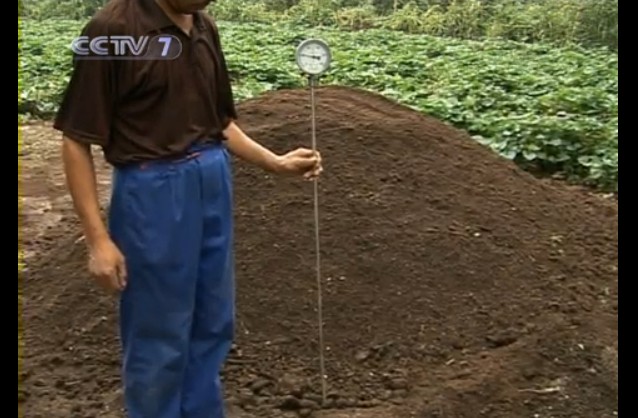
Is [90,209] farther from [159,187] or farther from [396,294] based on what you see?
[396,294]

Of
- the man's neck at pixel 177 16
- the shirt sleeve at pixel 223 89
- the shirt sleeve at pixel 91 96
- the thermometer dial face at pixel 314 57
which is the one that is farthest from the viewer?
the thermometer dial face at pixel 314 57

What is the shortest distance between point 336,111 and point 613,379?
2294mm

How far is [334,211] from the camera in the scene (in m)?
4.71

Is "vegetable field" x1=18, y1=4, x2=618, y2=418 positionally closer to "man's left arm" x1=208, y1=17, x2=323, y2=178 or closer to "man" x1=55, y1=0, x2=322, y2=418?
"man" x1=55, y1=0, x2=322, y2=418

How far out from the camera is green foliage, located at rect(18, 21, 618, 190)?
21.6ft

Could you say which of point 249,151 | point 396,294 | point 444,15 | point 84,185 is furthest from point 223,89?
→ point 444,15

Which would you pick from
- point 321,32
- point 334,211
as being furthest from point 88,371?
point 321,32

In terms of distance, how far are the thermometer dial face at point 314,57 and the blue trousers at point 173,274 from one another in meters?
0.84

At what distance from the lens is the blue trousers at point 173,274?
107 inches

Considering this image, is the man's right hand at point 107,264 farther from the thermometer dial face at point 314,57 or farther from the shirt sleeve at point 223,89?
the thermometer dial face at point 314,57

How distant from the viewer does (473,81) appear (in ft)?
30.1

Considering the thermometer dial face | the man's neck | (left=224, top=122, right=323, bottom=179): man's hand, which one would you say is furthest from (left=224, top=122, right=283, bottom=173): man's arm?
the thermometer dial face

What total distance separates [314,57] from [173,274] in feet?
3.92

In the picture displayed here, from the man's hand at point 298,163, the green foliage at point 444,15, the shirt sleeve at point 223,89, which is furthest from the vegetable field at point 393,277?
the green foliage at point 444,15
